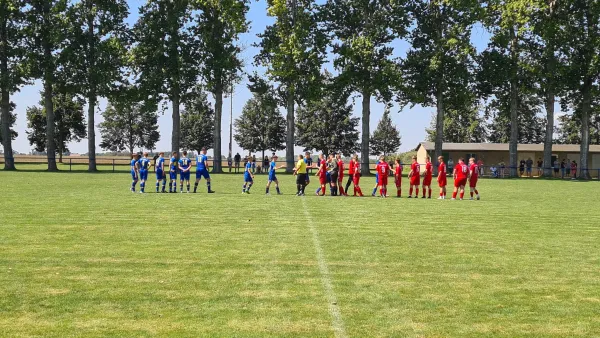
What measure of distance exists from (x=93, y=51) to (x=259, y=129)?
42.2m

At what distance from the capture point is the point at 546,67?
160 ft

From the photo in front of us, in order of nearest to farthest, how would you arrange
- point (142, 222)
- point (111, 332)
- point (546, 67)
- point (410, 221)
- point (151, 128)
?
point (111, 332)
point (142, 222)
point (410, 221)
point (546, 67)
point (151, 128)

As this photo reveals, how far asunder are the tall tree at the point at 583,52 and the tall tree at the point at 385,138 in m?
45.9

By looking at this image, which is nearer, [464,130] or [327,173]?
[327,173]

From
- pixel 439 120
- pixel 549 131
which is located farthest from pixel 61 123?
pixel 549 131

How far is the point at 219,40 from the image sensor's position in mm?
50312

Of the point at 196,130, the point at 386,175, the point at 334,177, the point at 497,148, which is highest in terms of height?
the point at 196,130

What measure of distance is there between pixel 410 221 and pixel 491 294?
7.47 metres

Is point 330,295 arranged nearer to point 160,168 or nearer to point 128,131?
point 160,168

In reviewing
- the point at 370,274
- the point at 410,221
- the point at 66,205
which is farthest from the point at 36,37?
the point at 370,274

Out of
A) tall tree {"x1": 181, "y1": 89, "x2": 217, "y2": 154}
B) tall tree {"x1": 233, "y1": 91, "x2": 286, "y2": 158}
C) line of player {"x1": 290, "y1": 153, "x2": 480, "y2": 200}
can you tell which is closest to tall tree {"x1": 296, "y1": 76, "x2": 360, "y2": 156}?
tall tree {"x1": 233, "y1": 91, "x2": 286, "y2": 158}

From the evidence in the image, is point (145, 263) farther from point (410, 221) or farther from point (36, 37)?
point (36, 37)

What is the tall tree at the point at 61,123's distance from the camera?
252 feet

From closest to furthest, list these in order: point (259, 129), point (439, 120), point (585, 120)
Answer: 1. point (585, 120)
2. point (439, 120)
3. point (259, 129)
